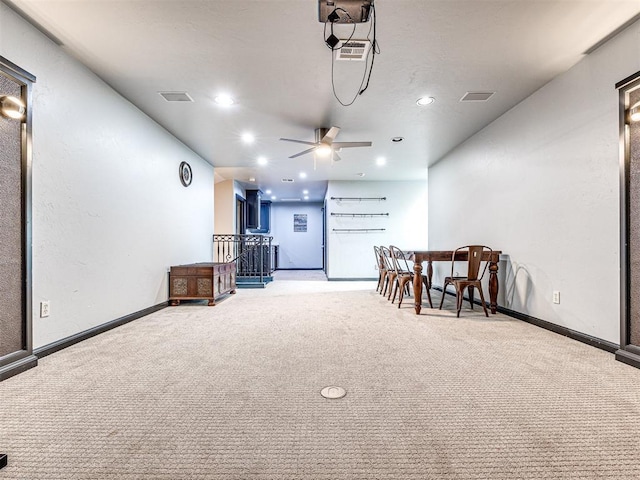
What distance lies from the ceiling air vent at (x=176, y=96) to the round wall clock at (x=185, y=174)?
1592mm

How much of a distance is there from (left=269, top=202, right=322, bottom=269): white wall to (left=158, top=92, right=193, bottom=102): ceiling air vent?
8.62 metres

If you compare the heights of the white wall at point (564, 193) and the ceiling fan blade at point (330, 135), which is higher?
the ceiling fan blade at point (330, 135)

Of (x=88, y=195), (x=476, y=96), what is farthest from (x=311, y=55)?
(x=88, y=195)

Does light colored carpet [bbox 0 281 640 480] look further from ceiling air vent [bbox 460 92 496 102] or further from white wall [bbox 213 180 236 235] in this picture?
white wall [bbox 213 180 236 235]

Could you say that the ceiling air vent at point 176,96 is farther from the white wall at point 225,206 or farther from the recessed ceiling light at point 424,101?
the white wall at point 225,206

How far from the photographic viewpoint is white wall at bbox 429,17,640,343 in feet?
8.11

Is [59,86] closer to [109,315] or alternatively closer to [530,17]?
[109,315]

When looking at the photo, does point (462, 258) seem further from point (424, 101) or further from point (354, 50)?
point (354, 50)

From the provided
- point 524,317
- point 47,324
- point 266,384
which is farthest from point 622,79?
point 47,324

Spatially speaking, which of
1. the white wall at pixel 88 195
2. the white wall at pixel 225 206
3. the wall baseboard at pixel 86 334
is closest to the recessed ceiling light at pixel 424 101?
the white wall at pixel 88 195

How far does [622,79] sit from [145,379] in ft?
13.5

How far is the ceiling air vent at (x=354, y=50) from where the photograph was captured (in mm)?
2425

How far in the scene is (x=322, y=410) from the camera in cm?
155

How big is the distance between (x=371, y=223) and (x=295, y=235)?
16.1ft
